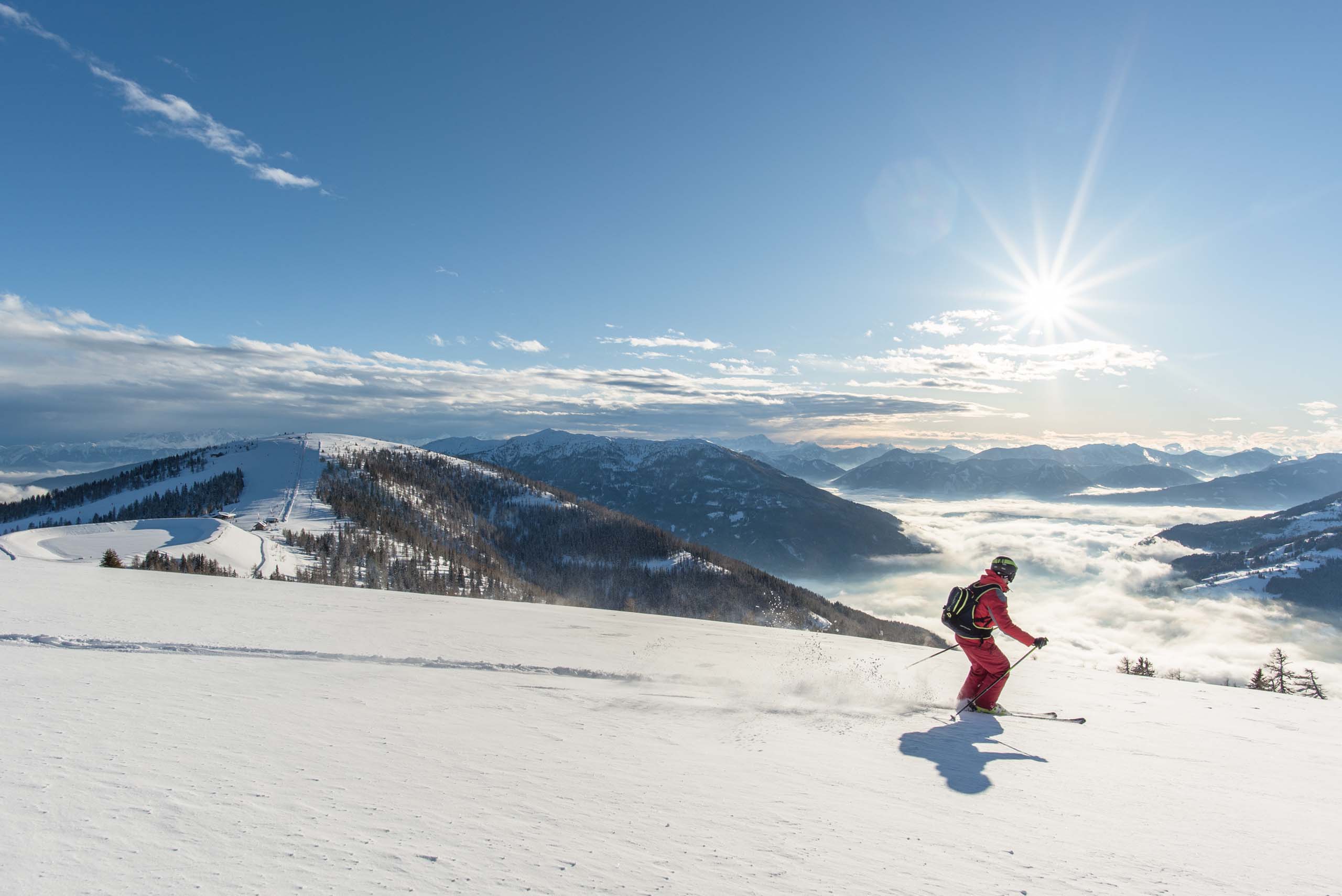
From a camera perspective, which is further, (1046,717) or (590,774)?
(1046,717)

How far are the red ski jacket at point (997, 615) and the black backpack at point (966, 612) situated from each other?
52mm

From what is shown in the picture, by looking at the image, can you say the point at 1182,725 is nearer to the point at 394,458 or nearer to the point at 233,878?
the point at 233,878

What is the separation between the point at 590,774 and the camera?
568cm

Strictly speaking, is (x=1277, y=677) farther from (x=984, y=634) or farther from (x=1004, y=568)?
(x=984, y=634)

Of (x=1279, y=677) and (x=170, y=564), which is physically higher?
(x=1279, y=677)

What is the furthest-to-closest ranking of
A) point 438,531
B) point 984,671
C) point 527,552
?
point 527,552 < point 438,531 < point 984,671

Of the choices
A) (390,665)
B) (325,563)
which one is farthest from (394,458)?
(390,665)

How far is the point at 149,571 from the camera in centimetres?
1789

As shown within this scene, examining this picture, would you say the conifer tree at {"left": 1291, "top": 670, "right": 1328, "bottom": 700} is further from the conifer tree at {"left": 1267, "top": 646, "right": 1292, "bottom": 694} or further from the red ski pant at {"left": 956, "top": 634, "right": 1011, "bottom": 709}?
the red ski pant at {"left": 956, "top": 634, "right": 1011, "bottom": 709}

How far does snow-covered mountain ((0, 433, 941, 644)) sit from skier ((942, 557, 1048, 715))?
79.1 m

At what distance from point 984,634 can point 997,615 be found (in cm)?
39

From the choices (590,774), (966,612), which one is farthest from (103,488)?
(966,612)

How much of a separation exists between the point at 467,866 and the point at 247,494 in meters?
179

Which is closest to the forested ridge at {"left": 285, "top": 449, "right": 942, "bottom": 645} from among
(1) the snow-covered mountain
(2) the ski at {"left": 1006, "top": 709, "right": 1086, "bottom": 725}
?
(1) the snow-covered mountain
